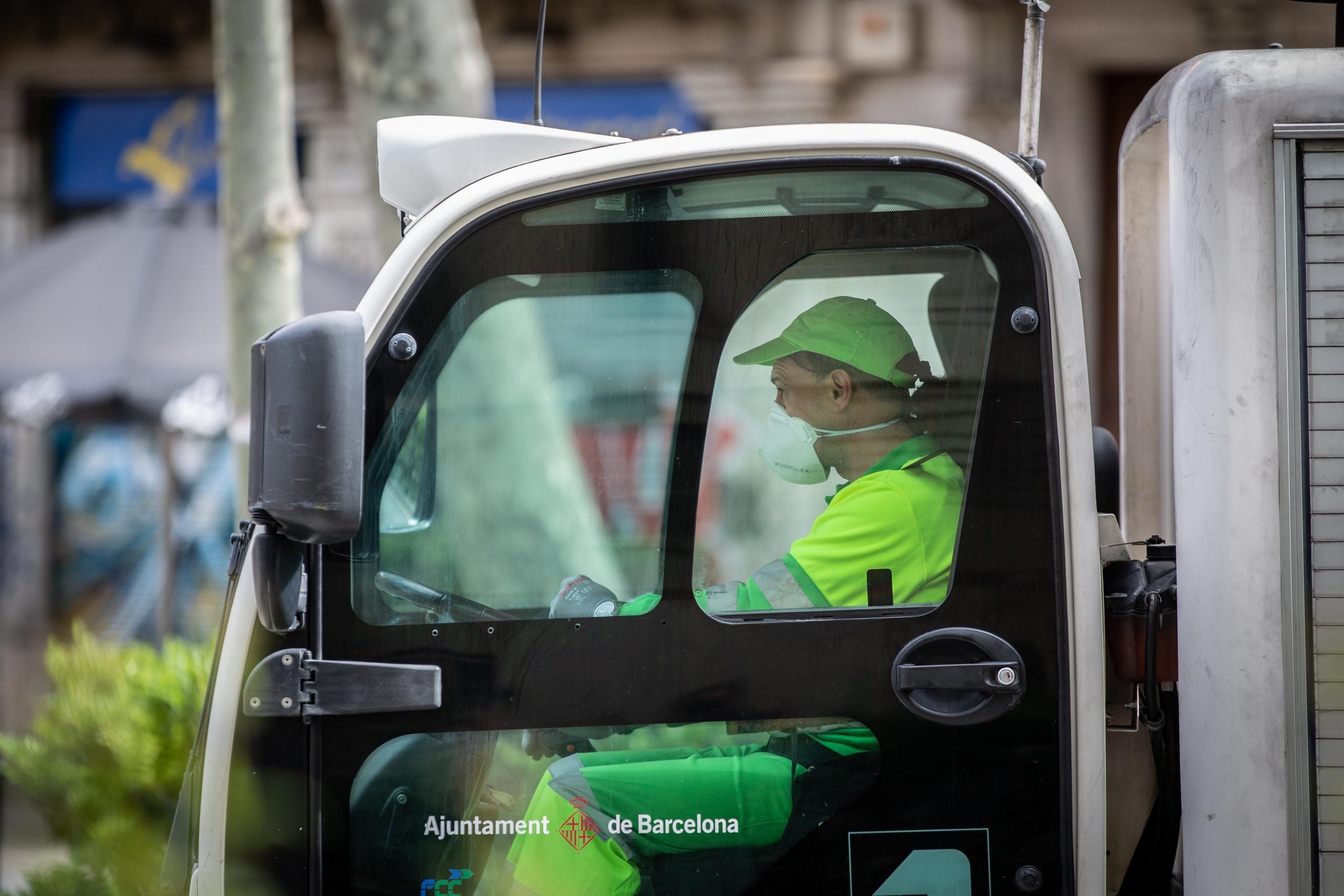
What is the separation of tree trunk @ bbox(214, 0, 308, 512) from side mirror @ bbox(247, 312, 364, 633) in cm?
321

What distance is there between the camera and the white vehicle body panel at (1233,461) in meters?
1.83

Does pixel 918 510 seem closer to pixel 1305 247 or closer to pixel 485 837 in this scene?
pixel 1305 247

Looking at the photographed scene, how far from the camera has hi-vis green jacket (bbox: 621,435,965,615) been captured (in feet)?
6.45

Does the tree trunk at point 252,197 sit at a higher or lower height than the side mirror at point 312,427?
higher

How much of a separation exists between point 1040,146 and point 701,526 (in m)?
6.51

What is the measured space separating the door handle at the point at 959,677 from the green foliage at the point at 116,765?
10.4 ft

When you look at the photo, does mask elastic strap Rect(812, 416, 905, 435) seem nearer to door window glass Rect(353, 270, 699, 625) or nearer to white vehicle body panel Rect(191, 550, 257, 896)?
door window glass Rect(353, 270, 699, 625)

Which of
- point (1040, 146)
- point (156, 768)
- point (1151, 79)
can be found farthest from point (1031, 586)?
point (1151, 79)

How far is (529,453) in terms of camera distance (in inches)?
78.7

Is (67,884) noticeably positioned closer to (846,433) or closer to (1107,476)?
(846,433)

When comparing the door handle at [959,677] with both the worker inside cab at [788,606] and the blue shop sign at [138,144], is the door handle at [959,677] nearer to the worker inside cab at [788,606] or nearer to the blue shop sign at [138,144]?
the worker inside cab at [788,606]

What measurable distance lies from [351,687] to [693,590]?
565 mm

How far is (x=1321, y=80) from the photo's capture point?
1.92 meters

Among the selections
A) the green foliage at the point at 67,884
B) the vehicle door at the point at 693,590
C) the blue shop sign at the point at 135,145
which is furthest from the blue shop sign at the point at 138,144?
the vehicle door at the point at 693,590
